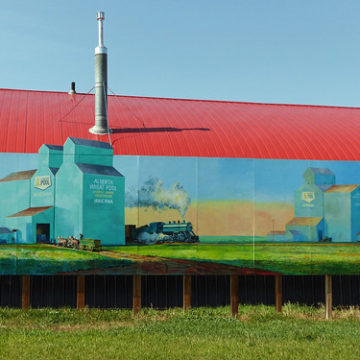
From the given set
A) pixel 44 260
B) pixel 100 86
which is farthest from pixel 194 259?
pixel 100 86

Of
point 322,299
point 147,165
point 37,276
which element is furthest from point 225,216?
point 37,276

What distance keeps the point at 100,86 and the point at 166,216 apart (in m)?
6.08

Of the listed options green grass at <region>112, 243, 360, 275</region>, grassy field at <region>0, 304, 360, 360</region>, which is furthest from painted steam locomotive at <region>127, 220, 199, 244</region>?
grassy field at <region>0, 304, 360, 360</region>

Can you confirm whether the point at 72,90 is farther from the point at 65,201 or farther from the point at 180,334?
the point at 180,334

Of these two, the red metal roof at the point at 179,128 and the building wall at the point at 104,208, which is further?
the red metal roof at the point at 179,128

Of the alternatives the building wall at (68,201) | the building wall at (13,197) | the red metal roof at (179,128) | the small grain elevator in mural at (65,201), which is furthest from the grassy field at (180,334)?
the red metal roof at (179,128)

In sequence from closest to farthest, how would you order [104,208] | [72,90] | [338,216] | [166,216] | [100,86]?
[104,208] < [166,216] < [338,216] < [100,86] < [72,90]

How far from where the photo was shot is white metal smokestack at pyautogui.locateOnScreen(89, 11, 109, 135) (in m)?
20.4

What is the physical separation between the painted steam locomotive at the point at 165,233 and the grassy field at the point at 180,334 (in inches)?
77.5

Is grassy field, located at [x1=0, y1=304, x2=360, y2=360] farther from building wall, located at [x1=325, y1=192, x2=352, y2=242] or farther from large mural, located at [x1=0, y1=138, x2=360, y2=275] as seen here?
building wall, located at [x1=325, y1=192, x2=352, y2=242]

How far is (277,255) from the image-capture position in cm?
1838

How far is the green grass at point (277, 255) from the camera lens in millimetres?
17688

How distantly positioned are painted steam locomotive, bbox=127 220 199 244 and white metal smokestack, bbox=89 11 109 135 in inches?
162

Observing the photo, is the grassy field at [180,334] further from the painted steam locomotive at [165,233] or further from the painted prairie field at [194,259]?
the painted steam locomotive at [165,233]
